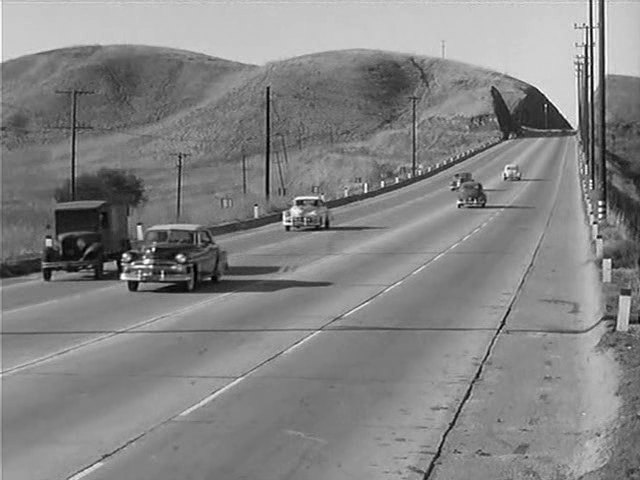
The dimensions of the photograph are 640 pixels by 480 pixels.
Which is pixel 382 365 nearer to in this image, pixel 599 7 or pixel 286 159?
pixel 599 7

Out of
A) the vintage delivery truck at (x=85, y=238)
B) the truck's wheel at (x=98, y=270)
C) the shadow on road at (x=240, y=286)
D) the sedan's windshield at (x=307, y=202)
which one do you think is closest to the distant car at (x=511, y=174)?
the sedan's windshield at (x=307, y=202)

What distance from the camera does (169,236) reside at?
1000 inches

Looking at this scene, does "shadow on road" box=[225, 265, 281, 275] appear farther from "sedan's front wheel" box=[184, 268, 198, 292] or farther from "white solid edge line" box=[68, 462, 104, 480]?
"white solid edge line" box=[68, 462, 104, 480]

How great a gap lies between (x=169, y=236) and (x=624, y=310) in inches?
474

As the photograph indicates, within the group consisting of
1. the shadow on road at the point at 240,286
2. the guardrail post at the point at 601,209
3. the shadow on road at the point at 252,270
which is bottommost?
the shadow on road at the point at 240,286

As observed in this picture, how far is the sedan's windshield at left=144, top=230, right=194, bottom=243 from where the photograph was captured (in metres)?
25.2

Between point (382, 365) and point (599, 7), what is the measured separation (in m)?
34.3

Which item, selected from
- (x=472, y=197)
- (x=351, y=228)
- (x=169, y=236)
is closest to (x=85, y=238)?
(x=169, y=236)

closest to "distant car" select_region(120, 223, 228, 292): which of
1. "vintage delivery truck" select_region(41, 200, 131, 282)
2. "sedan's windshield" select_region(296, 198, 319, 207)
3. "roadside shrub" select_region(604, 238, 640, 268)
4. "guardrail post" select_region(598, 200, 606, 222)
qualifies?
"vintage delivery truck" select_region(41, 200, 131, 282)

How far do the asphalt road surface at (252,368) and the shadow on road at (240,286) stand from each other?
0.23 ft

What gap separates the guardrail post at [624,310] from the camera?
52.5ft

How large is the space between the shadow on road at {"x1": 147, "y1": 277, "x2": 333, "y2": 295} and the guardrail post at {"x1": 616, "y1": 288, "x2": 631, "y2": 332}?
9.19m

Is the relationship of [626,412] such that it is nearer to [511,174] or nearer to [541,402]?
[541,402]

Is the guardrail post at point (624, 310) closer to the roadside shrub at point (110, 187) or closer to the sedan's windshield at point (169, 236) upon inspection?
the sedan's windshield at point (169, 236)
